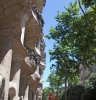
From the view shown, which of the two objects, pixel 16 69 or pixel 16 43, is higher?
pixel 16 43

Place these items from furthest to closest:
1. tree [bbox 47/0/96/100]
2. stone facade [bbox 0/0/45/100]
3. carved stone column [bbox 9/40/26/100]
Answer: tree [bbox 47/0/96/100] → carved stone column [bbox 9/40/26/100] → stone facade [bbox 0/0/45/100]

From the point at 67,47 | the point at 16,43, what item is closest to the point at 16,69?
the point at 16,43

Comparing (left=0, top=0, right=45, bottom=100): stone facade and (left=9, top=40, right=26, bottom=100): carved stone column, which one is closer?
(left=0, top=0, right=45, bottom=100): stone facade

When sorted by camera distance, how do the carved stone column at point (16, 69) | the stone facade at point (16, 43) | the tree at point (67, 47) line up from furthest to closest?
the tree at point (67, 47) → the carved stone column at point (16, 69) → the stone facade at point (16, 43)

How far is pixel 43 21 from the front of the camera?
81.5 feet

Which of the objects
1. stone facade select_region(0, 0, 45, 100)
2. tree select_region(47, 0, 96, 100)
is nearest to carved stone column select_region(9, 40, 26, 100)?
stone facade select_region(0, 0, 45, 100)

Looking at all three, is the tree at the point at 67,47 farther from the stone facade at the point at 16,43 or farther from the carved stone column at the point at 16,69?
the carved stone column at the point at 16,69

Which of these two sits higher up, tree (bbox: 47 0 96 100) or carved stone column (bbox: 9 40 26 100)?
tree (bbox: 47 0 96 100)

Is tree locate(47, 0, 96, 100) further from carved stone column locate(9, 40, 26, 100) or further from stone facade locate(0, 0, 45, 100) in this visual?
carved stone column locate(9, 40, 26, 100)

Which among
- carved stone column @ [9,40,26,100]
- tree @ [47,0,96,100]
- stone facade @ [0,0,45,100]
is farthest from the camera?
tree @ [47,0,96,100]

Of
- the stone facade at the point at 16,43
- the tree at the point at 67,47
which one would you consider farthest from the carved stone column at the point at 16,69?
the tree at the point at 67,47

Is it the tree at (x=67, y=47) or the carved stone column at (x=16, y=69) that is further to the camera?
the tree at (x=67, y=47)

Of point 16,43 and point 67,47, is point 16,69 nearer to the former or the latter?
point 16,43

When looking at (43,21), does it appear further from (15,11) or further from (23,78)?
(15,11)
